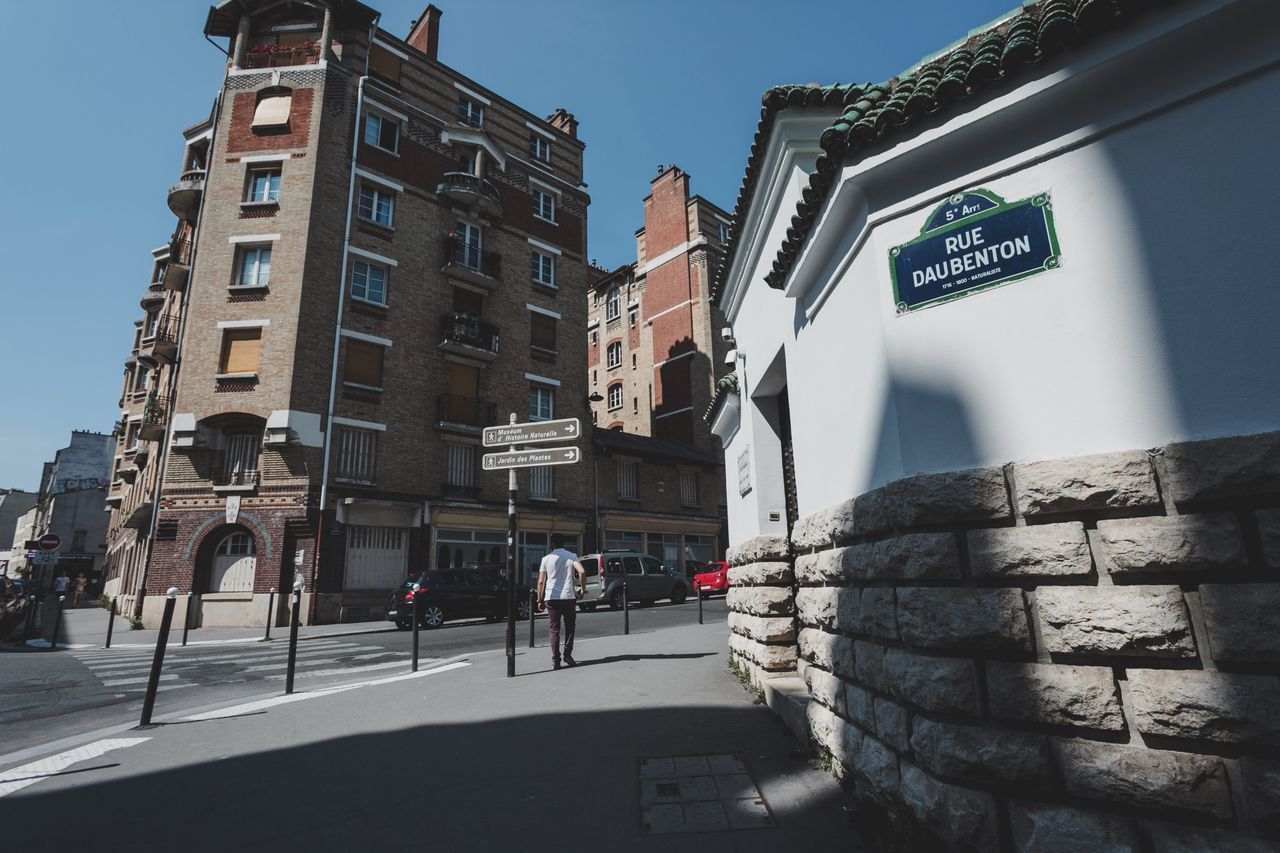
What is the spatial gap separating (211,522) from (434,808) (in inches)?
769

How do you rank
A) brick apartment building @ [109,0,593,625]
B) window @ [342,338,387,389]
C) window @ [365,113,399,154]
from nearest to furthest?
brick apartment building @ [109,0,593,625], window @ [342,338,387,389], window @ [365,113,399,154]

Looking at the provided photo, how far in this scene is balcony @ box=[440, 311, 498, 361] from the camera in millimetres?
24234

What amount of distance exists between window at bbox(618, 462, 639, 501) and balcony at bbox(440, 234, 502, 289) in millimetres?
9542

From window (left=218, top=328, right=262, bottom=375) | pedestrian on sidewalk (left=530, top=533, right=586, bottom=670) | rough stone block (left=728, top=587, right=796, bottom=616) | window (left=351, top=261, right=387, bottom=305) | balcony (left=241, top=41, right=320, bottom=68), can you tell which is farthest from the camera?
balcony (left=241, top=41, right=320, bottom=68)

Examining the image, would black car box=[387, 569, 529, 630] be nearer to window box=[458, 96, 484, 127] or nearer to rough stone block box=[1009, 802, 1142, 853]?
rough stone block box=[1009, 802, 1142, 853]

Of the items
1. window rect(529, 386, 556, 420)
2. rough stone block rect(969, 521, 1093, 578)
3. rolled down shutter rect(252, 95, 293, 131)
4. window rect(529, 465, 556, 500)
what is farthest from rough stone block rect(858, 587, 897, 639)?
rolled down shutter rect(252, 95, 293, 131)

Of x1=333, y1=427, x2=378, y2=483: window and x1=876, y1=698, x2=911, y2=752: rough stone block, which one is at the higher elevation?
x1=333, y1=427, x2=378, y2=483: window

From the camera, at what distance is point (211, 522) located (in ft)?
64.5

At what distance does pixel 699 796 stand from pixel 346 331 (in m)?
21.2

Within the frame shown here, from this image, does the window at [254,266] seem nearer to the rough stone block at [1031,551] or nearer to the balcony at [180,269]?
the balcony at [180,269]

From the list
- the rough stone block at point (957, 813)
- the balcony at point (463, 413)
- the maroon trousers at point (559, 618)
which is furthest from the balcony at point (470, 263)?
the rough stone block at point (957, 813)

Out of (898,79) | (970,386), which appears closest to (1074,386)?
(970,386)

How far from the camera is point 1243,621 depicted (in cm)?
235

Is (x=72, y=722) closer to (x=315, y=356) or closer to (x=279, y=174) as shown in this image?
(x=315, y=356)
